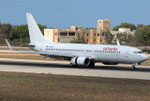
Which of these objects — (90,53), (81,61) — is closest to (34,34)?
(90,53)

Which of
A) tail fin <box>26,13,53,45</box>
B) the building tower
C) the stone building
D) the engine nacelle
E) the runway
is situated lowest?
the runway

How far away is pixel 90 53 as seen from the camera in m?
49.0

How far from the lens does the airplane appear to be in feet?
151

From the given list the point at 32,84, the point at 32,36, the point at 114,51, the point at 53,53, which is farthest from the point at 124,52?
the point at 32,84

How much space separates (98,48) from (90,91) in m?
24.8

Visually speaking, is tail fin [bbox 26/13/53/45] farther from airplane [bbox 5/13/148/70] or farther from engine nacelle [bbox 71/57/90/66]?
engine nacelle [bbox 71/57/90/66]

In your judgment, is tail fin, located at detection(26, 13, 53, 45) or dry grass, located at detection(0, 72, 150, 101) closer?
dry grass, located at detection(0, 72, 150, 101)

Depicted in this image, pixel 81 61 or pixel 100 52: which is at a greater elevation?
pixel 100 52

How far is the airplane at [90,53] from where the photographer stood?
151ft

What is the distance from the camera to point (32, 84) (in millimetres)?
27109

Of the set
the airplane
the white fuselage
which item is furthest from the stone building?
the white fuselage

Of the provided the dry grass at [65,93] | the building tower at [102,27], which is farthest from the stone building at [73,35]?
the dry grass at [65,93]

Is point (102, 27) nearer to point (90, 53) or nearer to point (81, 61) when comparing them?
point (90, 53)

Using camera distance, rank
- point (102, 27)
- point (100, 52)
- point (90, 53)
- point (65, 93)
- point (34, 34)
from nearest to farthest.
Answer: point (65, 93) → point (100, 52) → point (90, 53) → point (34, 34) → point (102, 27)
